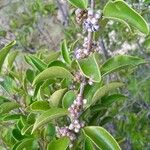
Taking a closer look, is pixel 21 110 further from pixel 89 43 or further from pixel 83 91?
pixel 89 43

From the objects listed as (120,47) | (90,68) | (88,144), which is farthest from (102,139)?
(120,47)

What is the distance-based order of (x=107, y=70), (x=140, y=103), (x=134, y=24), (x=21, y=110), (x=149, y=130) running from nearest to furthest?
(x=134, y=24) < (x=107, y=70) < (x=21, y=110) < (x=149, y=130) < (x=140, y=103)

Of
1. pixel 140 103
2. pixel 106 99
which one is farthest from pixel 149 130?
pixel 106 99

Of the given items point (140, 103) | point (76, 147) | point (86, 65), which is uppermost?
point (86, 65)

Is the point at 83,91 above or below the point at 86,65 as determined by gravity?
below

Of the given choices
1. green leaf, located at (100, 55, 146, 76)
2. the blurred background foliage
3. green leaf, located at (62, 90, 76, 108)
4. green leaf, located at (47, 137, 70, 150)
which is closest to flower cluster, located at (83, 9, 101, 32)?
green leaf, located at (100, 55, 146, 76)

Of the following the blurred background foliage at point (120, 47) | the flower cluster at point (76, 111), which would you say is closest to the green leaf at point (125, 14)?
the flower cluster at point (76, 111)

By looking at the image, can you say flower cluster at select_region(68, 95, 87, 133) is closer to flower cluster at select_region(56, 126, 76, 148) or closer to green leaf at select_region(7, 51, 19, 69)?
flower cluster at select_region(56, 126, 76, 148)
